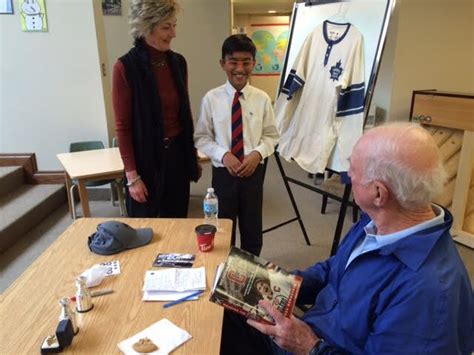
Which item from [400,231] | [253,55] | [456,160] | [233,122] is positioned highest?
[253,55]

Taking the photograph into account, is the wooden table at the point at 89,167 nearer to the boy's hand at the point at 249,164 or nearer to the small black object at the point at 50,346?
the boy's hand at the point at 249,164

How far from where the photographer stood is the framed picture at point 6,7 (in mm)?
3215

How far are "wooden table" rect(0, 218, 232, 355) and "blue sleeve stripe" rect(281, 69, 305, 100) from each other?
119 cm

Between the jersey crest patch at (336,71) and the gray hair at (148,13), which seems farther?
the jersey crest patch at (336,71)

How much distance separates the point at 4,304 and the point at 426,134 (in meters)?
1.27

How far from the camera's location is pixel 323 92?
211 cm

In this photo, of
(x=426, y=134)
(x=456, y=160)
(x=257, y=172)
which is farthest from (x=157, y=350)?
(x=456, y=160)

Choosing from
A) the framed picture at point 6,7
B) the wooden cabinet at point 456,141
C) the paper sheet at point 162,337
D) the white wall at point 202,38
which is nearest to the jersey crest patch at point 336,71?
the wooden cabinet at point 456,141

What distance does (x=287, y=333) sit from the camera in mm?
1005

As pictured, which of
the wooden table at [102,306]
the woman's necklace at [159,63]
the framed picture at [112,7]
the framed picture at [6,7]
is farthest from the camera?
the framed picture at [112,7]

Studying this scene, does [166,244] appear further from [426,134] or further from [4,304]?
[426,134]

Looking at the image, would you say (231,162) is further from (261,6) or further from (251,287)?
(261,6)

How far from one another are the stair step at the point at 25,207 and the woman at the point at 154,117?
151 cm

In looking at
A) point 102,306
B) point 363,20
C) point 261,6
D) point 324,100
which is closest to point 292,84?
point 324,100
